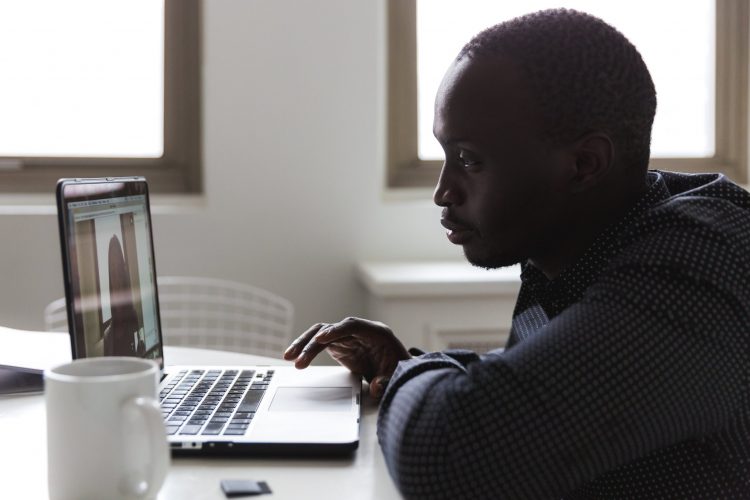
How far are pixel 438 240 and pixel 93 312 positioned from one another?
5.58 ft

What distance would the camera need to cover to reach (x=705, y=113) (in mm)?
2766

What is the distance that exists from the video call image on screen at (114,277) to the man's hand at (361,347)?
0.20 metres

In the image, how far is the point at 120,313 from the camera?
994 millimetres

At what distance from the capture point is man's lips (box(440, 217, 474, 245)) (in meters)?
0.91

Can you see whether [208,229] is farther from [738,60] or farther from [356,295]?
[738,60]

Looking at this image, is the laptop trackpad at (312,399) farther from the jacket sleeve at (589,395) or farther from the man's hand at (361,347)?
the jacket sleeve at (589,395)

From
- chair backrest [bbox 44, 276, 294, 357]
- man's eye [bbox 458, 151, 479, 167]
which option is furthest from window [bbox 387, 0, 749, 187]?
man's eye [bbox 458, 151, 479, 167]

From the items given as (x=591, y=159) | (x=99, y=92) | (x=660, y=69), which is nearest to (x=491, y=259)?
(x=591, y=159)

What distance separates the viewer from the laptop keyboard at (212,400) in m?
Result: 0.85

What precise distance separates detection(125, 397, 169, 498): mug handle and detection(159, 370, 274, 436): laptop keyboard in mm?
203

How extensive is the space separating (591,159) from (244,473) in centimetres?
47

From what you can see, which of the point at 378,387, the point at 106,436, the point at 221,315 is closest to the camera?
the point at 106,436

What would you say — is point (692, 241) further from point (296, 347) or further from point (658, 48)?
point (658, 48)

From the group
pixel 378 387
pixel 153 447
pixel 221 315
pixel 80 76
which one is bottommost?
pixel 221 315
